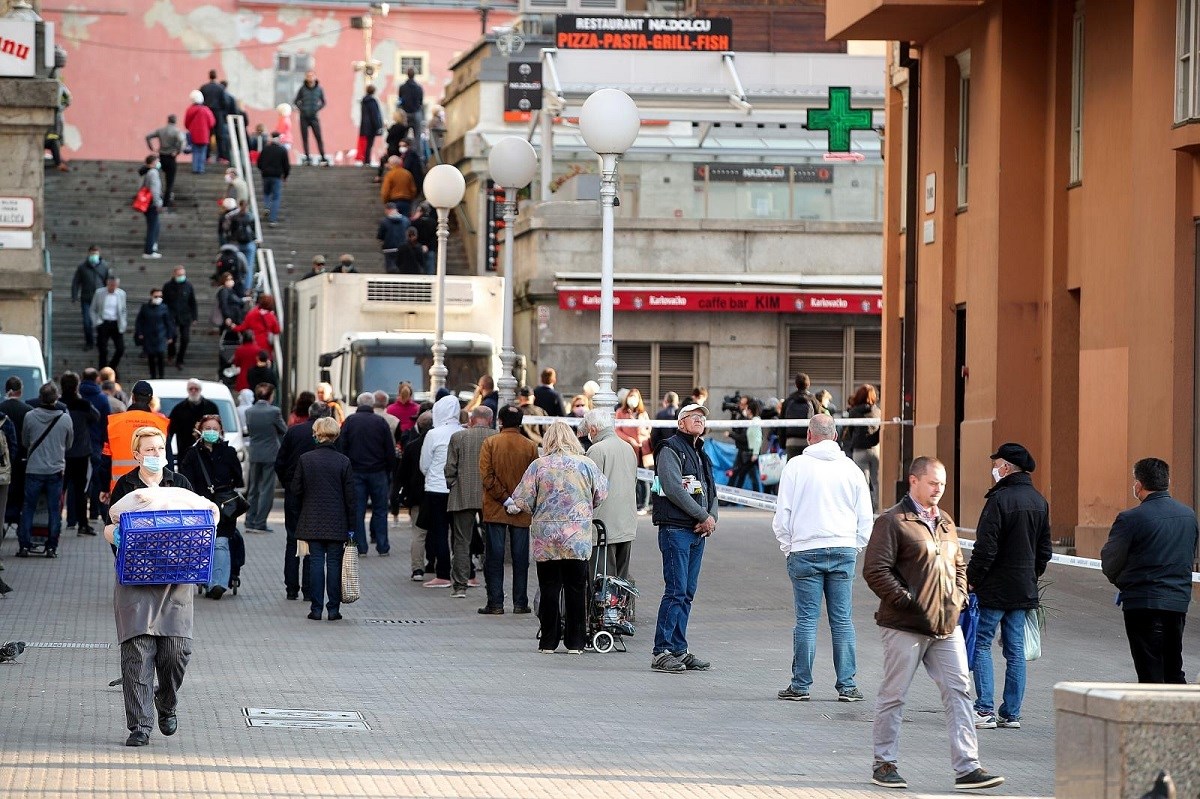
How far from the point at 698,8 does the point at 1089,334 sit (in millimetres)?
27308

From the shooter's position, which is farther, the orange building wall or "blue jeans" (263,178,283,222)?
"blue jeans" (263,178,283,222)

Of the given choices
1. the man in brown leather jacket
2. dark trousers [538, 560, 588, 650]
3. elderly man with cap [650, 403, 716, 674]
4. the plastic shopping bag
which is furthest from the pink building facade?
the man in brown leather jacket

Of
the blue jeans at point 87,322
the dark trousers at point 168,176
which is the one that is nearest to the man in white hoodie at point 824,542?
the blue jeans at point 87,322

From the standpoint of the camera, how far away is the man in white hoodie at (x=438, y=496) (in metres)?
20.4

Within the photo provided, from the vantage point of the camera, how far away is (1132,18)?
66.7 ft

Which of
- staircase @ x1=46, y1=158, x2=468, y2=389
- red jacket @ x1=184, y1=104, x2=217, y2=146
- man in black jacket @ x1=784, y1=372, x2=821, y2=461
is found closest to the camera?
man in black jacket @ x1=784, y1=372, x2=821, y2=461

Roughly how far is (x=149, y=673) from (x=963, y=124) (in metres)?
16.3

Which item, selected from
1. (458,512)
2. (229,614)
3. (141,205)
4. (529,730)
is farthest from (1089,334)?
(141,205)

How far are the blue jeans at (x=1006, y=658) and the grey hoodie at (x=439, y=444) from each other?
8393 mm

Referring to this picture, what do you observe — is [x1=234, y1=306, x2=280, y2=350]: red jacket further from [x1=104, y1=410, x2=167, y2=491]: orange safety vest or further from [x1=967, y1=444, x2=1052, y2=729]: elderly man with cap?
[x1=967, y1=444, x2=1052, y2=729]: elderly man with cap

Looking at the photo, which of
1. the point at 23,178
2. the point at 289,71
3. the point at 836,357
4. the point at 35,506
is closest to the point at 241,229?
the point at 23,178

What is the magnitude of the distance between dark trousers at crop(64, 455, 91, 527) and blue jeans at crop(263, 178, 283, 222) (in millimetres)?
18546

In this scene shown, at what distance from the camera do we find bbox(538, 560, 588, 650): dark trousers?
51.6 ft

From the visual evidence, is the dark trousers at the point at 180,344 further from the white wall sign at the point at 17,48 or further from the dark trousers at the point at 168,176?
the white wall sign at the point at 17,48
